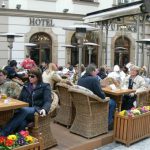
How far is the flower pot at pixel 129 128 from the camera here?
5.57 metres

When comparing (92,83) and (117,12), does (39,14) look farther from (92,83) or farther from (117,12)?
(92,83)

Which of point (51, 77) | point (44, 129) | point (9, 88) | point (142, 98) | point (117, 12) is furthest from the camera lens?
point (117, 12)

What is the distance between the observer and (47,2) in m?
17.1

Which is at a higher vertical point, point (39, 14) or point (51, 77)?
point (39, 14)

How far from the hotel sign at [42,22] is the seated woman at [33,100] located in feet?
39.8

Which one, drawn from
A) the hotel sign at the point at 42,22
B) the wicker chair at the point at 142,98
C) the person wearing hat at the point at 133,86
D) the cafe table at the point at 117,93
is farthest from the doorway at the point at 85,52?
the cafe table at the point at 117,93

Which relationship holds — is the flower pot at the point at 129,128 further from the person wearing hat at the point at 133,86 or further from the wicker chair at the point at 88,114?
the person wearing hat at the point at 133,86

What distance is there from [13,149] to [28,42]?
1323 centimetres

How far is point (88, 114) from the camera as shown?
18.2 ft

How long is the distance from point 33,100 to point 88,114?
110 centimetres

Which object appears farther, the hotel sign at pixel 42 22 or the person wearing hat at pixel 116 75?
the hotel sign at pixel 42 22

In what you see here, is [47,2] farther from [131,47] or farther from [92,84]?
[92,84]

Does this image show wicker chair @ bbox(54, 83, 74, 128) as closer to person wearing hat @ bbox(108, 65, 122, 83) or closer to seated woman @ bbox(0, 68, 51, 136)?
seated woman @ bbox(0, 68, 51, 136)

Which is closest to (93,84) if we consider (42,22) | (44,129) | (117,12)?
(44,129)
